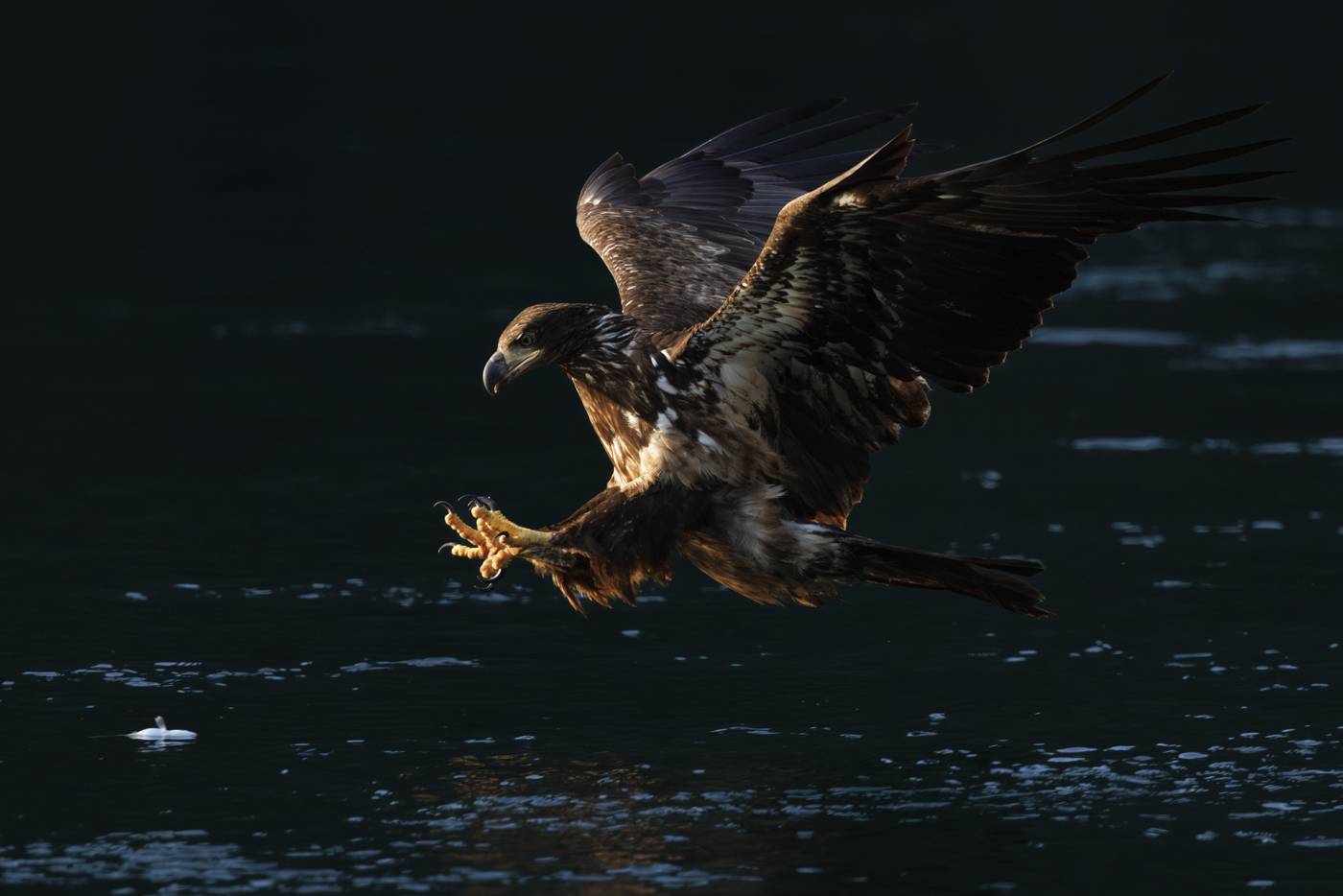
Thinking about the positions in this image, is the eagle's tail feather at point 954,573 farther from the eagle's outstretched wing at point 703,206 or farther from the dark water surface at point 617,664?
the eagle's outstretched wing at point 703,206

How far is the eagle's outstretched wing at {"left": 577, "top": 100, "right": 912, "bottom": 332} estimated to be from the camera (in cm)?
1010

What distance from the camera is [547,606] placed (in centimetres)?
1038

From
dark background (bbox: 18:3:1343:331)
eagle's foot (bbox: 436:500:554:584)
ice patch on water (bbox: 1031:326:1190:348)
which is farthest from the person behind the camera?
dark background (bbox: 18:3:1343:331)

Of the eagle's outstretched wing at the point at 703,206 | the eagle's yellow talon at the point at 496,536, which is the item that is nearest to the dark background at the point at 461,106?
the eagle's outstretched wing at the point at 703,206

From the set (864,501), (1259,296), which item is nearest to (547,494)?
(864,501)

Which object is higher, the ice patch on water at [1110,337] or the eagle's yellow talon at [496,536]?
the ice patch on water at [1110,337]

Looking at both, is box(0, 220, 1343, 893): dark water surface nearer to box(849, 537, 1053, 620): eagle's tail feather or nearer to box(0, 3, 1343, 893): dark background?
box(0, 3, 1343, 893): dark background

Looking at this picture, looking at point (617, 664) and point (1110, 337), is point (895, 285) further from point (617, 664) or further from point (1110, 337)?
point (1110, 337)

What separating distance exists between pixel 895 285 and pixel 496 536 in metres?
1.66

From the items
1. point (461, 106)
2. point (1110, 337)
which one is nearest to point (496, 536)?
point (1110, 337)

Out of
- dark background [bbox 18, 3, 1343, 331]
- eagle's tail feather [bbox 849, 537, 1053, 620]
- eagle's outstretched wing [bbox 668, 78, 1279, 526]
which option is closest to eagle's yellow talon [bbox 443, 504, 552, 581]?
eagle's outstretched wing [bbox 668, 78, 1279, 526]

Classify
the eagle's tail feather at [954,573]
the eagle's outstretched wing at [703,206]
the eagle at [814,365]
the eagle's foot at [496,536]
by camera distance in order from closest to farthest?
1. the eagle at [814,365]
2. the eagle's tail feather at [954,573]
3. the eagle's foot at [496,536]
4. the eagle's outstretched wing at [703,206]

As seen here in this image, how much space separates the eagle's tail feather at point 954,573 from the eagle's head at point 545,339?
1.20m

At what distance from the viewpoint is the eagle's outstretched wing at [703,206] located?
1010 cm
